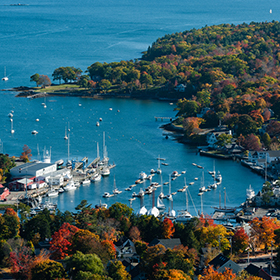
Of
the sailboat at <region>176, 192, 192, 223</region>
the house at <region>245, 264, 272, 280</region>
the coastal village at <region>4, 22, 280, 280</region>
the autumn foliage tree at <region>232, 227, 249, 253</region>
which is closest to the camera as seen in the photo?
the house at <region>245, 264, 272, 280</region>

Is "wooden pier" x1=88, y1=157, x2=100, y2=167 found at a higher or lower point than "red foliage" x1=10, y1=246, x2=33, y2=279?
lower

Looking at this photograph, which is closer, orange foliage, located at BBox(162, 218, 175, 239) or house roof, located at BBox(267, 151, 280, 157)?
orange foliage, located at BBox(162, 218, 175, 239)

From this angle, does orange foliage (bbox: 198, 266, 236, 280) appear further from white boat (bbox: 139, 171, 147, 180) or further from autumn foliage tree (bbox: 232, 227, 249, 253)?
white boat (bbox: 139, 171, 147, 180)

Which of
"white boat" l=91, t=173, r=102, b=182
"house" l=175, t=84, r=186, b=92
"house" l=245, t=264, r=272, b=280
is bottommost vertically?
"white boat" l=91, t=173, r=102, b=182

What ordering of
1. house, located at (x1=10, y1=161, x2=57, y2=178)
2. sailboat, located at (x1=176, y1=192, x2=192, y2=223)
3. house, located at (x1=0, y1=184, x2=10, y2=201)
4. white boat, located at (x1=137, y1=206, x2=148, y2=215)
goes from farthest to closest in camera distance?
1. house, located at (x1=10, y1=161, x2=57, y2=178)
2. house, located at (x1=0, y1=184, x2=10, y2=201)
3. white boat, located at (x1=137, y1=206, x2=148, y2=215)
4. sailboat, located at (x1=176, y1=192, x2=192, y2=223)

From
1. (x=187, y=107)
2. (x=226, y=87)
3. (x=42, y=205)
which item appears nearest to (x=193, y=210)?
(x=42, y=205)

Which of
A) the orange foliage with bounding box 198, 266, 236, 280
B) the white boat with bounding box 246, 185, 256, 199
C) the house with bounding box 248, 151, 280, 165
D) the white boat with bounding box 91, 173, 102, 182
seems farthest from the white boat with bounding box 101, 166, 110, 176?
the orange foliage with bounding box 198, 266, 236, 280
